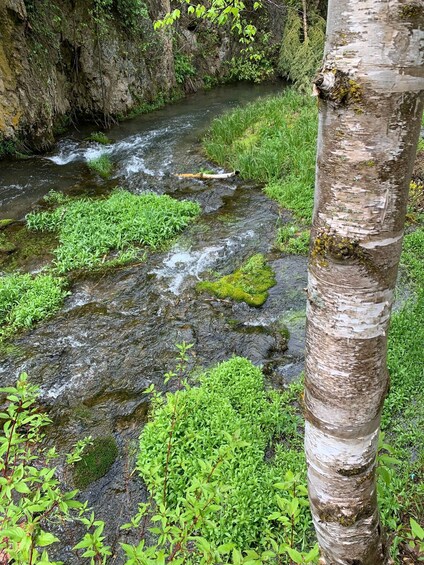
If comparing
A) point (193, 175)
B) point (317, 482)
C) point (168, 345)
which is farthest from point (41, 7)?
point (317, 482)

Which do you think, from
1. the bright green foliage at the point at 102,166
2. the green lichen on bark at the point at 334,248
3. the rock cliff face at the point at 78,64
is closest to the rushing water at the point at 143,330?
the bright green foliage at the point at 102,166

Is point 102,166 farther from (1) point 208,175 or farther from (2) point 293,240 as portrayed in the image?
(2) point 293,240

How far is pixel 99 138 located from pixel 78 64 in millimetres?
2372

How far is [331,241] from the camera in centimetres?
96

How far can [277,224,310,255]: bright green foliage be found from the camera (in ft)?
19.0

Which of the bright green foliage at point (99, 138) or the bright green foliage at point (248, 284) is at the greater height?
the bright green foliage at point (99, 138)

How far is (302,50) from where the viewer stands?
12.5 metres

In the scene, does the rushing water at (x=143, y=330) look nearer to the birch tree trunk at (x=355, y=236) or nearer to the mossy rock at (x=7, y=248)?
the mossy rock at (x=7, y=248)

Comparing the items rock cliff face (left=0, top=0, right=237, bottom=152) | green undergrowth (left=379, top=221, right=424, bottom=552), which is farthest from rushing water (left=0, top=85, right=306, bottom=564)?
rock cliff face (left=0, top=0, right=237, bottom=152)

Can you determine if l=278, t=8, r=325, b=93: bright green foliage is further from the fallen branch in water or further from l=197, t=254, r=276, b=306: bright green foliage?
l=197, t=254, r=276, b=306: bright green foliage

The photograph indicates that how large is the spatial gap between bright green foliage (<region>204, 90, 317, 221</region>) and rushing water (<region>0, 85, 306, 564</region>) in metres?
0.45

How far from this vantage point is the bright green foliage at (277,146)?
7.23 meters

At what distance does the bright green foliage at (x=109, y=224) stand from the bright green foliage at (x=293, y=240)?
1731mm

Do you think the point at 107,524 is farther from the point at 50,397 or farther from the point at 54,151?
the point at 54,151
